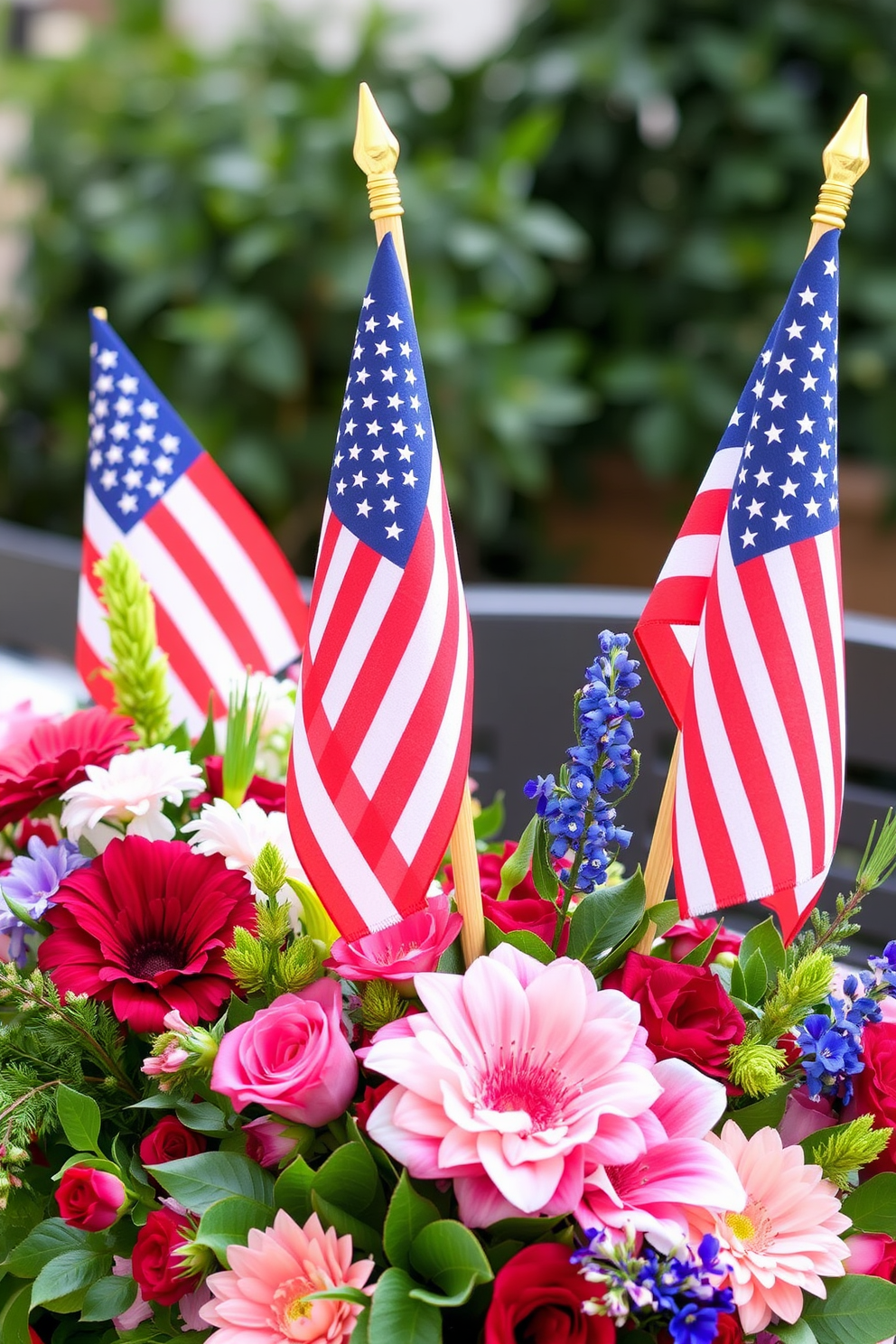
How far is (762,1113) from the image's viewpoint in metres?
0.49

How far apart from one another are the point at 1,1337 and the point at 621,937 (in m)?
0.30

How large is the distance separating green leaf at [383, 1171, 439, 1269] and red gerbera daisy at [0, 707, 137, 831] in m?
0.28

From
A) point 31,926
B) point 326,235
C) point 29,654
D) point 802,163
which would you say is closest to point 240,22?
point 326,235

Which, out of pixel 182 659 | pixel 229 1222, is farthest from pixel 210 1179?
pixel 182 659

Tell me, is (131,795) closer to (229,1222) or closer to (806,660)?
(229,1222)

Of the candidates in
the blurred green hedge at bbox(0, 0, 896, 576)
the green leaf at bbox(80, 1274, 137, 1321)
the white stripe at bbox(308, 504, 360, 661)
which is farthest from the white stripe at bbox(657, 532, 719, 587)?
the blurred green hedge at bbox(0, 0, 896, 576)

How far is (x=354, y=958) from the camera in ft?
1.64

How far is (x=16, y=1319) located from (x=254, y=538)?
1.49 feet

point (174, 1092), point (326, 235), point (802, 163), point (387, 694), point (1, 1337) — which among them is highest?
point (802, 163)

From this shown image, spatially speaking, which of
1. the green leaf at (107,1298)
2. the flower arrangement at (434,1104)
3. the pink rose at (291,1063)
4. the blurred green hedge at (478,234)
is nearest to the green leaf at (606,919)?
the flower arrangement at (434,1104)

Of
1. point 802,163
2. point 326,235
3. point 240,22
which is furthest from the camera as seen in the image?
point 240,22

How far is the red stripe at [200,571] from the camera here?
29.8 inches

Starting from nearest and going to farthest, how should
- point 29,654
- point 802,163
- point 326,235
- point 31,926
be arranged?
point 31,926 < point 29,654 < point 326,235 < point 802,163

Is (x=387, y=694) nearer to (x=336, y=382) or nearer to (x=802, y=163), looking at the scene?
(x=336, y=382)
